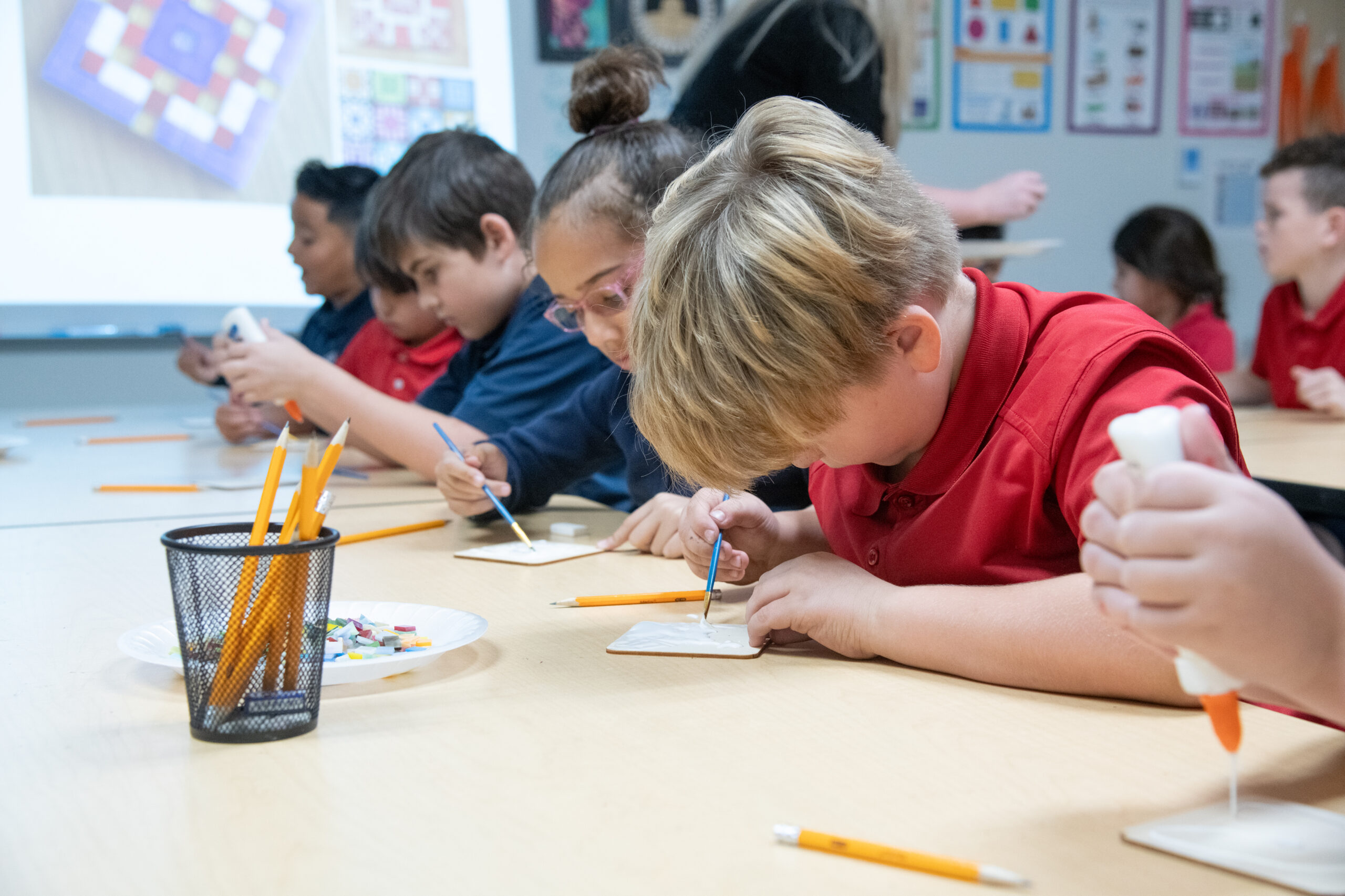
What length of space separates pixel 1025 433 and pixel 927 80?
3381 millimetres

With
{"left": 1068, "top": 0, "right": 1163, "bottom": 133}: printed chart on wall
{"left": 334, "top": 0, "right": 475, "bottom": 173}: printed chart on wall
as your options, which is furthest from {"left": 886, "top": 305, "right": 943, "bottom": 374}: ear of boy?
{"left": 1068, "top": 0, "right": 1163, "bottom": 133}: printed chart on wall

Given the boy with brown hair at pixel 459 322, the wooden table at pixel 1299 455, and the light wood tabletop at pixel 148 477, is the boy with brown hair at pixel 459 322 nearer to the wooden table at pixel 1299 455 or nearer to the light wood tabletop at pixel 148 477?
the light wood tabletop at pixel 148 477

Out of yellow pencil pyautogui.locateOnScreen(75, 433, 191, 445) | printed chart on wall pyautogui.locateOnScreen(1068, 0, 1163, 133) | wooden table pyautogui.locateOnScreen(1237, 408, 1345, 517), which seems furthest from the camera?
printed chart on wall pyautogui.locateOnScreen(1068, 0, 1163, 133)

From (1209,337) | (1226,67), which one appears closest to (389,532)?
(1209,337)

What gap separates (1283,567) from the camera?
16.5 inches

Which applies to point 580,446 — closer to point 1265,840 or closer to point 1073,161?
point 1265,840

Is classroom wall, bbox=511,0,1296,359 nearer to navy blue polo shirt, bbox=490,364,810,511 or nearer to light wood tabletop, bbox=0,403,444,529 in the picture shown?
light wood tabletop, bbox=0,403,444,529

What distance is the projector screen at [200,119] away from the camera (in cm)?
299

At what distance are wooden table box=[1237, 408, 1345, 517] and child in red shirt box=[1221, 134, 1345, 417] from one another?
0.27 m

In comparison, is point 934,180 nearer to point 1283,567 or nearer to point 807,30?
point 807,30

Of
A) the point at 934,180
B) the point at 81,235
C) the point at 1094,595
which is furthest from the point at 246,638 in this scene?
the point at 934,180

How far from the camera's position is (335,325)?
266 centimetres

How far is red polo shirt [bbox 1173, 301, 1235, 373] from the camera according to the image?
10.6 ft

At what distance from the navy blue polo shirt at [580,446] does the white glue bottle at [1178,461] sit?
811 mm
